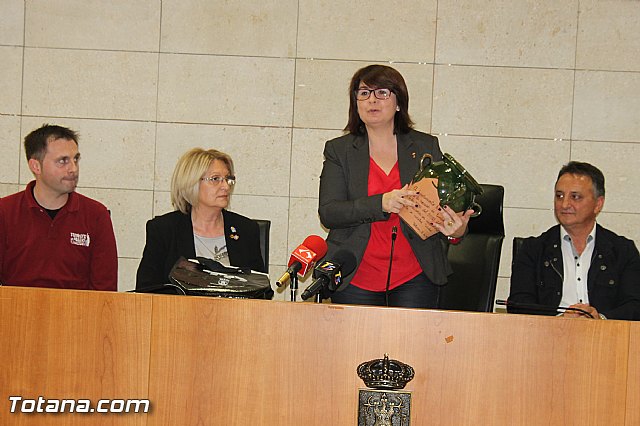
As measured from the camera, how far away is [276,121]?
14.0 feet

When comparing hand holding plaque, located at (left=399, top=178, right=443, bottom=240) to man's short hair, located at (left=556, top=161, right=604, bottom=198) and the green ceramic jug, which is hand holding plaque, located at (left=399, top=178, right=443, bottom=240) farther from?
man's short hair, located at (left=556, top=161, right=604, bottom=198)

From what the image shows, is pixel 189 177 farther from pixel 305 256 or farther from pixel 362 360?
pixel 362 360

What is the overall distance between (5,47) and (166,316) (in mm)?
2740

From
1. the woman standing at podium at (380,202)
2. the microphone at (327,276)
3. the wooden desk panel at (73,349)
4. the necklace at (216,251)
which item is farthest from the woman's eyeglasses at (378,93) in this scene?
the wooden desk panel at (73,349)

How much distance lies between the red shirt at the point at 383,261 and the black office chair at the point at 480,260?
661mm

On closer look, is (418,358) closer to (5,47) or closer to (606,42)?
(606,42)

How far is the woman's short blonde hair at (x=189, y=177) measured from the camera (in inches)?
139

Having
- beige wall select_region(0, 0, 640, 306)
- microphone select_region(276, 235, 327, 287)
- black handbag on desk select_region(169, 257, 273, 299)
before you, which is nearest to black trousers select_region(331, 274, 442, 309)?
black handbag on desk select_region(169, 257, 273, 299)

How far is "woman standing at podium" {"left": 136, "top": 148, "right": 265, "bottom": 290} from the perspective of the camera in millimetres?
3420

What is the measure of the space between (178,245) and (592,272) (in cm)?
172

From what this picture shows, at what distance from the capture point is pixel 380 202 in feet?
8.89

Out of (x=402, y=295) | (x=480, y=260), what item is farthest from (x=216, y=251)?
(x=480, y=260)

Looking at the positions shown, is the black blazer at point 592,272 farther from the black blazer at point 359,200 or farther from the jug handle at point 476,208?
the jug handle at point 476,208
